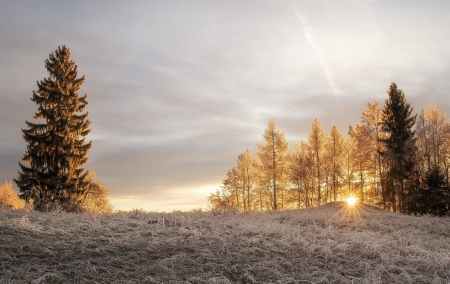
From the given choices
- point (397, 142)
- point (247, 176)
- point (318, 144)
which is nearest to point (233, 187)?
point (247, 176)

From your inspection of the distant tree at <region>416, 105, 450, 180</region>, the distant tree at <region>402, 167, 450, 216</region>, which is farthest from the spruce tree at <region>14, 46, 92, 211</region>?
the distant tree at <region>416, 105, 450, 180</region>

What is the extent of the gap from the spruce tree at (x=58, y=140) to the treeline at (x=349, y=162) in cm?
1560

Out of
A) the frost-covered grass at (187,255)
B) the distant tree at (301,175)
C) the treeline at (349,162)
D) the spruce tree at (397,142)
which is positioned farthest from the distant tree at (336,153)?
the frost-covered grass at (187,255)

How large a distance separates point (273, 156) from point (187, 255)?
30.0m

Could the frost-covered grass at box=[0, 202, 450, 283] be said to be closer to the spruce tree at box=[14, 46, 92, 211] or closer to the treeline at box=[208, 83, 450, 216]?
the spruce tree at box=[14, 46, 92, 211]

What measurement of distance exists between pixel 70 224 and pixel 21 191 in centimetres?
1933

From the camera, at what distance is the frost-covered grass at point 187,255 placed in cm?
550

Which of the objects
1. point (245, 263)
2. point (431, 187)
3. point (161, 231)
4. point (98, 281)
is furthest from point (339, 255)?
point (431, 187)

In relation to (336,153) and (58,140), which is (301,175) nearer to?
(336,153)

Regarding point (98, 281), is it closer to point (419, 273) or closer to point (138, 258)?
point (138, 258)

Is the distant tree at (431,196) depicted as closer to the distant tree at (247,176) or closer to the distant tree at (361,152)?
the distant tree at (361,152)

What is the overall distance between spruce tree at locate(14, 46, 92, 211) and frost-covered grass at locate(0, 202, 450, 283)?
17201 millimetres

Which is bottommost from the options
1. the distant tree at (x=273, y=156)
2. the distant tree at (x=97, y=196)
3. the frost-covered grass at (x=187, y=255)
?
the frost-covered grass at (x=187, y=255)

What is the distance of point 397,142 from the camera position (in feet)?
117
